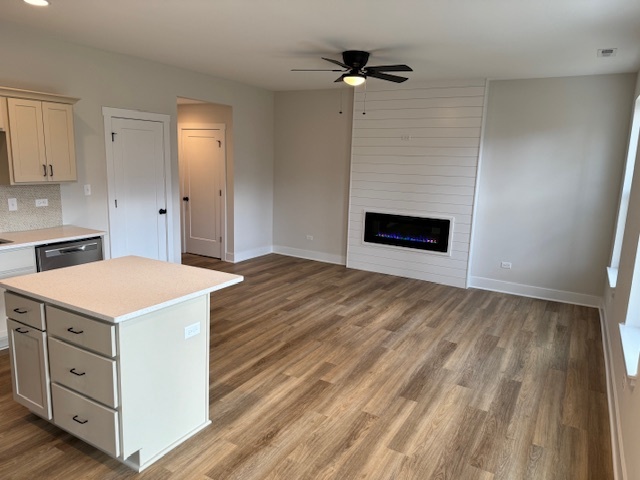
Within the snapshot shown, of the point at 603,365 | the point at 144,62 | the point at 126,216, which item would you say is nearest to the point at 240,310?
the point at 126,216

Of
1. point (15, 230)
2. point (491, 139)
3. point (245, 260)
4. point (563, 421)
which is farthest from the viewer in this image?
point (245, 260)

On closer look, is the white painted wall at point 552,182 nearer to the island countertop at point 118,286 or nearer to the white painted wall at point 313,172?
the white painted wall at point 313,172

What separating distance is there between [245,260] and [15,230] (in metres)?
3.47

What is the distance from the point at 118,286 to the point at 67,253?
5.75ft

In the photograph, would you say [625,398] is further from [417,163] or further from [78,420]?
[417,163]

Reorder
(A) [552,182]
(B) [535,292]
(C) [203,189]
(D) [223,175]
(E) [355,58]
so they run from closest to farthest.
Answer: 1. (E) [355,58]
2. (A) [552,182]
3. (B) [535,292]
4. (D) [223,175]
5. (C) [203,189]

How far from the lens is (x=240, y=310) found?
4.71m

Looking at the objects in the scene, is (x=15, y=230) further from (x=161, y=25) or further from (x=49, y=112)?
(x=161, y=25)

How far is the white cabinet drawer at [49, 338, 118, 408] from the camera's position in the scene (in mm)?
2098

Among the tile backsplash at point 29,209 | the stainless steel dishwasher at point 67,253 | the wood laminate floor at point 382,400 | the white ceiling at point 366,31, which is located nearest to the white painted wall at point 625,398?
the wood laminate floor at point 382,400

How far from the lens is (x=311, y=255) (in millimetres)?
7266

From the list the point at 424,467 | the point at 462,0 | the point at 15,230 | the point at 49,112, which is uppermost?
the point at 462,0

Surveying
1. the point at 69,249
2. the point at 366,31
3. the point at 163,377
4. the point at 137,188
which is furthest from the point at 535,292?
the point at 69,249

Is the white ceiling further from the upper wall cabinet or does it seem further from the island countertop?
the island countertop
